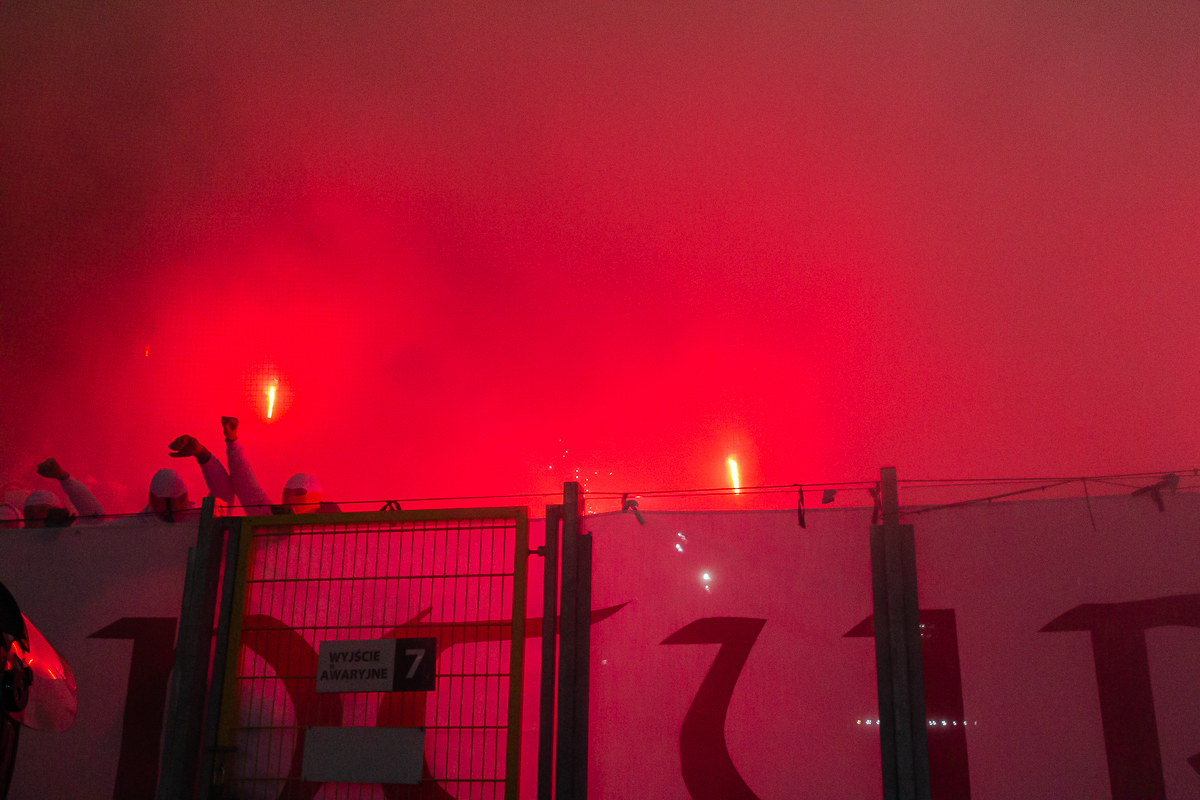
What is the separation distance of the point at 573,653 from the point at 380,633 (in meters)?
0.75

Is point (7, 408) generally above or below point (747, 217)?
below

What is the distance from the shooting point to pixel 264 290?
6.90 meters

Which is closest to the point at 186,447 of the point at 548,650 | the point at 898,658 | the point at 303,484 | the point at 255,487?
the point at 255,487

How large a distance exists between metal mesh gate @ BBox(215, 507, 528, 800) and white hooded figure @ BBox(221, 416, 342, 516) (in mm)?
510

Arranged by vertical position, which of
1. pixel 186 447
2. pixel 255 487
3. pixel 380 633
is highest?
pixel 186 447

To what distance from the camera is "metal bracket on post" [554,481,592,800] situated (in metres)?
2.70

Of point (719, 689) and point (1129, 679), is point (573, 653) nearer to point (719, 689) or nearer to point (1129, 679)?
point (719, 689)

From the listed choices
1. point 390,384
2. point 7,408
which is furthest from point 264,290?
point 7,408

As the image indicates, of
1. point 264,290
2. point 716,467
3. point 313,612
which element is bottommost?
point 313,612

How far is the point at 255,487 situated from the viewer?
4102 millimetres

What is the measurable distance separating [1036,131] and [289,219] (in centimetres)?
Result: 578

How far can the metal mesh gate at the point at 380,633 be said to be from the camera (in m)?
2.84

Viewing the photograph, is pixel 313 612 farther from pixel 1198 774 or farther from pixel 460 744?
pixel 1198 774

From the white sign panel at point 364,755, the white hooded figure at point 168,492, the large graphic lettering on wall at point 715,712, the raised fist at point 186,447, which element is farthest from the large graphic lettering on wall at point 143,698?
the large graphic lettering on wall at point 715,712
